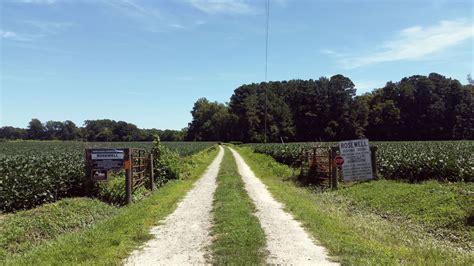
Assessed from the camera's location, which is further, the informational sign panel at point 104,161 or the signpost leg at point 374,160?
the signpost leg at point 374,160

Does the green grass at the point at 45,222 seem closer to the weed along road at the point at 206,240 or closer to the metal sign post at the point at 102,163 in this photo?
the metal sign post at the point at 102,163

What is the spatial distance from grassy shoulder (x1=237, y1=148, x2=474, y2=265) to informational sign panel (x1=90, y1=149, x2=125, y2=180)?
5.84m

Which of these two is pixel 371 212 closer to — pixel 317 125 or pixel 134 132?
pixel 317 125

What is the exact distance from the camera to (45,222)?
1097 centimetres

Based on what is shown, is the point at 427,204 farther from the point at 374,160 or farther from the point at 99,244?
the point at 99,244

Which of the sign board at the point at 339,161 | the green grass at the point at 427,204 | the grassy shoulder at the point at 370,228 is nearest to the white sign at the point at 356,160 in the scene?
the sign board at the point at 339,161

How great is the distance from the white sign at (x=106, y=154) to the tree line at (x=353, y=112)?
8029 cm

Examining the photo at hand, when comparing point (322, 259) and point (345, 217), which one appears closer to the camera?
point (322, 259)

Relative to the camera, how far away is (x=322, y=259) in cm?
679

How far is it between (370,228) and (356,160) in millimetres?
8522

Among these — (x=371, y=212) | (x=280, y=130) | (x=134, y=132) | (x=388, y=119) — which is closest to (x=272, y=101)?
(x=280, y=130)

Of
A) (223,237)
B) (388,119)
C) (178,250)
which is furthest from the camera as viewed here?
(388,119)

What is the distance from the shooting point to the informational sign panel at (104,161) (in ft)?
51.4

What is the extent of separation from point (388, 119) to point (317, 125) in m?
18.4
